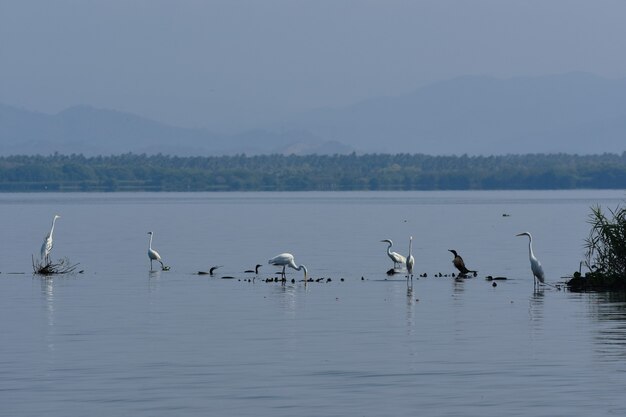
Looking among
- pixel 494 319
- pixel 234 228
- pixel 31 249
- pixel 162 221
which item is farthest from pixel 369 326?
pixel 162 221

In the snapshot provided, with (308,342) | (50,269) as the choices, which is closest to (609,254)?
(308,342)

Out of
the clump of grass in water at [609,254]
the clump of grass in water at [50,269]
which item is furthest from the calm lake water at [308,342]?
the clump of grass in water at [609,254]

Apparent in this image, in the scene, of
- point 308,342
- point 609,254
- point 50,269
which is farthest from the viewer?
point 50,269

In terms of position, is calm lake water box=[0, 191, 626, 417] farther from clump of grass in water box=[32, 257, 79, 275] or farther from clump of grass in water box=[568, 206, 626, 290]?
clump of grass in water box=[568, 206, 626, 290]

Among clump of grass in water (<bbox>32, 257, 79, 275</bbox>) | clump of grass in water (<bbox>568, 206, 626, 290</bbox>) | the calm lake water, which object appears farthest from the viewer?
clump of grass in water (<bbox>32, 257, 79, 275</bbox>)

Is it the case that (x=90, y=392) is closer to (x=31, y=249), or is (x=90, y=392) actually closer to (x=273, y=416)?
(x=273, y=416)

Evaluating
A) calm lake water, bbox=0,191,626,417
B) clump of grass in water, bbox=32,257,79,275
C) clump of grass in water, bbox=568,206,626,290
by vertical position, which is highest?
clump of grass in water, bbox=568,206,626,290

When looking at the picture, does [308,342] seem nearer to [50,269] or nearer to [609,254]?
[609,254]

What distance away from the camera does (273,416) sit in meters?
17.6

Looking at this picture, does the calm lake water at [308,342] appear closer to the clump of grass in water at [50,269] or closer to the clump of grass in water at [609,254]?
the clump of grass in water at [50,269]

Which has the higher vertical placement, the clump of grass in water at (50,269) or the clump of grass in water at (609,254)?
the clump of grass in water at (609,254)

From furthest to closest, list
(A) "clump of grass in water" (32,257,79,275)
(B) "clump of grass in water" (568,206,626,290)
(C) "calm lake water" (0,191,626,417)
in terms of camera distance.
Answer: (A) "clump of grass in water" (32,257,79,275) < (B) "clump of grass in water" (568,206,626,290) < (C) "calm lake water" (0,191,626,417)

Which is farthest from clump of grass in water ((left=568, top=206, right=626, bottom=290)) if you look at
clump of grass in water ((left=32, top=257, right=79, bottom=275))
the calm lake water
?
clump of grass in water ((left=32, top=257, right=79, bottom=275))

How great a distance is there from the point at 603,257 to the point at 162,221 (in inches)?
2452
